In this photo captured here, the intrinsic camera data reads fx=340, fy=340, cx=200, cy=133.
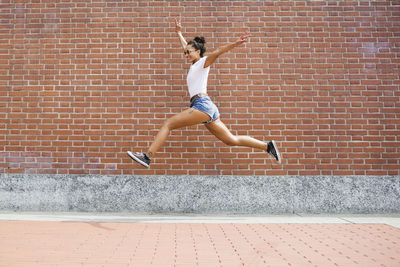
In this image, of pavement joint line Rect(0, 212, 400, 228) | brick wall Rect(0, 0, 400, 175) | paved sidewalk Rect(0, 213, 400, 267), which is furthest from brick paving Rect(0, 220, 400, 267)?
brick wall Rect(0, 0, 400, 175)

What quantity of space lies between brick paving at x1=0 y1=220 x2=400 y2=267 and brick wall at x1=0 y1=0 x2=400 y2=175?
4.32 feet

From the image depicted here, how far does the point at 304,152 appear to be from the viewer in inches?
203

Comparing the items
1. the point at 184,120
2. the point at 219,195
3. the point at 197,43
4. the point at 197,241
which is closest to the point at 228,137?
the point at 184,120

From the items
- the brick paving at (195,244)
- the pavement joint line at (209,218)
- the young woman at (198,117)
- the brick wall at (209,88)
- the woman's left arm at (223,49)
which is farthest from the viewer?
the brick wall at (209,88)

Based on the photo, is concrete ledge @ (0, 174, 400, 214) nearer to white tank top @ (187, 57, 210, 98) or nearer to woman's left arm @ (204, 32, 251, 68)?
white tank top @ (187, 57, 210, 98)

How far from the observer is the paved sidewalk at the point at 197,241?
Answer: 2.63 meters

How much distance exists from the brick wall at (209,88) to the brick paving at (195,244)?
132 centimetres

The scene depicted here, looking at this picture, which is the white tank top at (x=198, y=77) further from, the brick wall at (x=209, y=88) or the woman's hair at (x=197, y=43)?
the brick wall at (x=209, y=88)

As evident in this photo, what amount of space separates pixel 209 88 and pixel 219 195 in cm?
164

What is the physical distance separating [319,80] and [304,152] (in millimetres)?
1145

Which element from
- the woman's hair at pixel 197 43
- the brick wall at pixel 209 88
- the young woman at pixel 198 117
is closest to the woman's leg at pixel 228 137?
the young woman at pixel 198 117

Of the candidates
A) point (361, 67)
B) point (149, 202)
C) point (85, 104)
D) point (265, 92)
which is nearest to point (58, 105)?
point (85, 104)

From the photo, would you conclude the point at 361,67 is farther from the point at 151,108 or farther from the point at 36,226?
the point at 36,226

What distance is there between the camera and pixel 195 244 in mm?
3131
